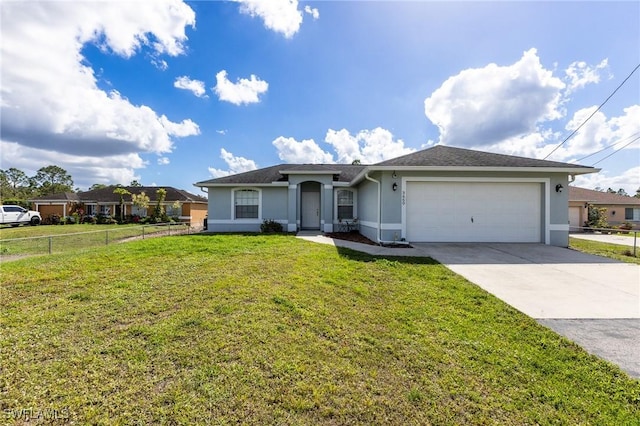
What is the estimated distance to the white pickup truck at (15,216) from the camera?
20.1m

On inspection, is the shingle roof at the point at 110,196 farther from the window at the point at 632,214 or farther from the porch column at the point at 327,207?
the window at the point at 632,214

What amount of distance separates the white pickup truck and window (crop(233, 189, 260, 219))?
20.2m

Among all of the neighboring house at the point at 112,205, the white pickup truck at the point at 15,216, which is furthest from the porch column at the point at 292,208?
the white pickup truck at the point at 15,216

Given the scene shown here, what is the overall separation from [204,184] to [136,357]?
41.1 feet

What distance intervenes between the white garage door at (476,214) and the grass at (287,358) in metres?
5.31

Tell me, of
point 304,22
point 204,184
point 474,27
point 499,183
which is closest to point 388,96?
point 474,27

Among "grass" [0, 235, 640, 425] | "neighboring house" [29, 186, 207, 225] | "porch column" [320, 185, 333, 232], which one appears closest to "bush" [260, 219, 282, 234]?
"porch column" [320, 185, 333, 232]

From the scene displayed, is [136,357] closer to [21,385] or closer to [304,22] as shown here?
[21,385]

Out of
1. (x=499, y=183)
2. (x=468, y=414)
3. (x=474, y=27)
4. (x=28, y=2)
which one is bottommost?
(x=468, y=414)

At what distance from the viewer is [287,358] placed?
2.63 metres

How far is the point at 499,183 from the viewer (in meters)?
9.83

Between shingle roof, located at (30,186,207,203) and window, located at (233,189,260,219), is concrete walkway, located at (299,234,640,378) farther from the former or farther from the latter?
shingle roof, located at (30,186,207,203)

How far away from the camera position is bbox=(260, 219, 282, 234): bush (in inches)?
539

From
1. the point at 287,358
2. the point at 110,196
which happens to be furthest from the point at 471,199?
the point at 110,196
